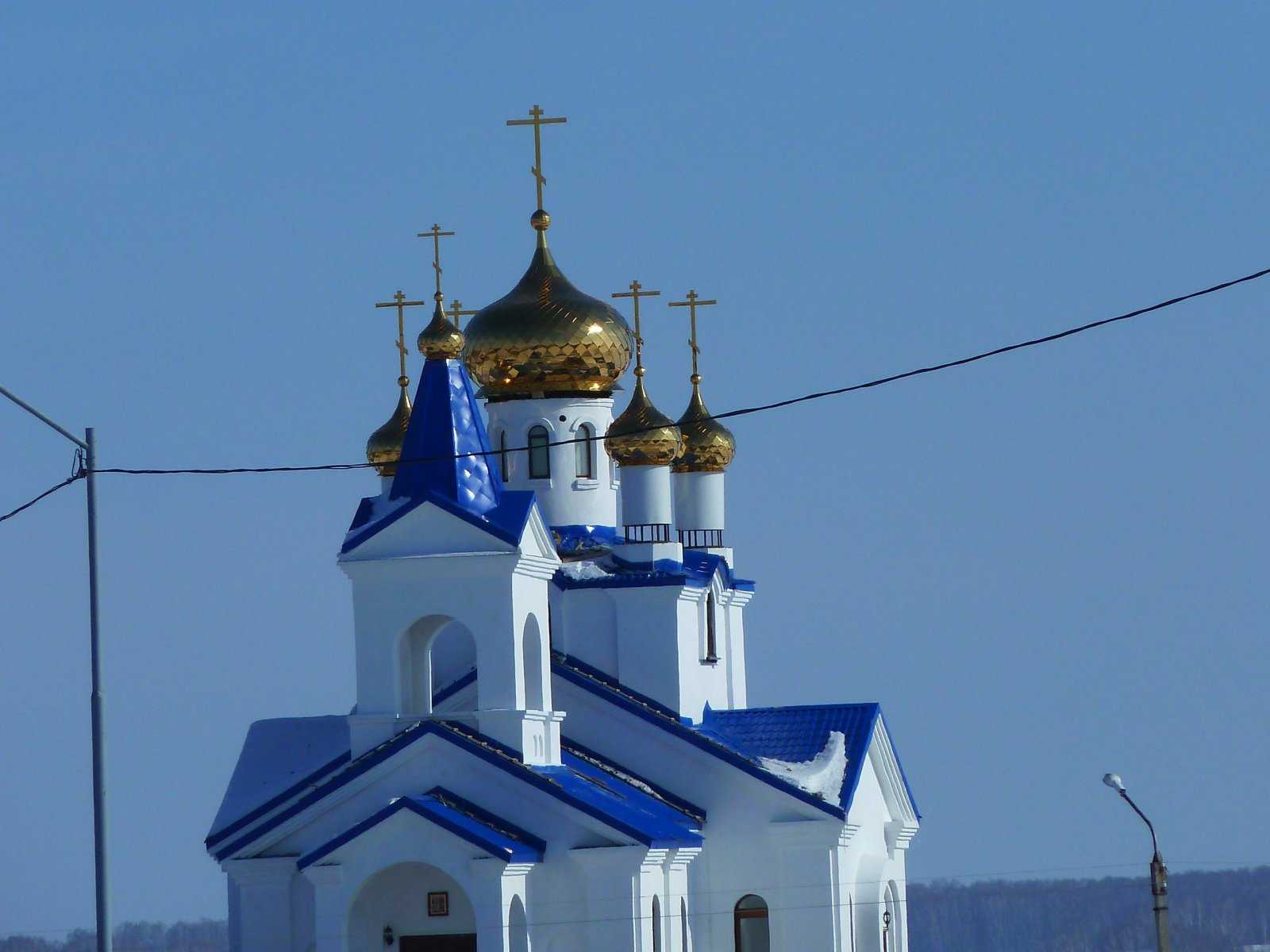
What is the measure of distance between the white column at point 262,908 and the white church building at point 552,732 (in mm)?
23

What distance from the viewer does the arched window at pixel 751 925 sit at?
99.5 ft

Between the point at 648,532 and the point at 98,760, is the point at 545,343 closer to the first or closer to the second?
the point at 648,532

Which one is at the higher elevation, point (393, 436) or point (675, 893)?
point (393, 436)

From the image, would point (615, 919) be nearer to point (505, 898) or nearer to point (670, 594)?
point (505, 898)

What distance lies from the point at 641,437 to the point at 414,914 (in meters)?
6.98

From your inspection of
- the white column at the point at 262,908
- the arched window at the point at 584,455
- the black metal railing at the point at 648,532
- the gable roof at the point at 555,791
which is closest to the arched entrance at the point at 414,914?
the gable roof at the point at 555,791

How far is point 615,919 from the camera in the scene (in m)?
27.5

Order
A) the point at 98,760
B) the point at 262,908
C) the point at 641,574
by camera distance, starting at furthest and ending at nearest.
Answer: the point at 641,574 → the point at 262,908 → the point at 98,760

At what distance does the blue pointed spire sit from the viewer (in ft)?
93.6

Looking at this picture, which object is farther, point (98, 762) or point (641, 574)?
point (641, 574)

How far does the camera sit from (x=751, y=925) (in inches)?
1198

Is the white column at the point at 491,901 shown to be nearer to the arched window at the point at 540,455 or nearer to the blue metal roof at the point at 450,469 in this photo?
the blue metal roof at the point at 450,469

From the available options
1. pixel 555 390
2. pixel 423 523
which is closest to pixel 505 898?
pixel 423 523

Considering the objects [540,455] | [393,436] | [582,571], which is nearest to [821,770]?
[582,571]
